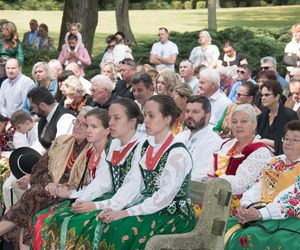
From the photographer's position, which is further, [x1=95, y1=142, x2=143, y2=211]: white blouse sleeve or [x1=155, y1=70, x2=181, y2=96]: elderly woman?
[x1=155, y1=70, x2=181, y2=96]: elderly woman

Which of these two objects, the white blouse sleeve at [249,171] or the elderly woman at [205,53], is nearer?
the white blouse sleeve at [249,171]

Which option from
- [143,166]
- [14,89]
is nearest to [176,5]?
[14,89]

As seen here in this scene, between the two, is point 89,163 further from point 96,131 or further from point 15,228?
point 15,228

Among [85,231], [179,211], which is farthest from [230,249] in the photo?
[85,231]

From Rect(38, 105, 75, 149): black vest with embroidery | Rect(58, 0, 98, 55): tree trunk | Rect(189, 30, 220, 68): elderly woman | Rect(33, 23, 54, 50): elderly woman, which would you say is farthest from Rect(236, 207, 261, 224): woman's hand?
Rect(33, 23, 54, 50): elderly woman

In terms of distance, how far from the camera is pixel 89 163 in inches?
298

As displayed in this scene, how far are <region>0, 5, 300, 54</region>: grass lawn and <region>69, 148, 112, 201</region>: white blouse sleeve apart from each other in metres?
27.0

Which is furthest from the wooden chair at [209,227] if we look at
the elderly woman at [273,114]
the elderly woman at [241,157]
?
the elderly woman at [273,114]

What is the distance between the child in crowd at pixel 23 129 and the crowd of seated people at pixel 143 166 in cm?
1

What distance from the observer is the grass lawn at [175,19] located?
125 feet

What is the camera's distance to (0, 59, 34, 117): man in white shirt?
12547mm

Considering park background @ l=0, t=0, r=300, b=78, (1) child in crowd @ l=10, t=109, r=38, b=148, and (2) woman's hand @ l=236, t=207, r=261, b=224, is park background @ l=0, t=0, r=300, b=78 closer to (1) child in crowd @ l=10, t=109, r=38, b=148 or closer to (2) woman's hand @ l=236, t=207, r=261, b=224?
(1) child in crowd @ l=10, t=109, r=38, b=148

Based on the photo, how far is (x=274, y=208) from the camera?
6.42 meters

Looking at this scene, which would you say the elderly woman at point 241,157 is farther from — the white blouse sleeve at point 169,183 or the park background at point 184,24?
the park background at point 184,24
